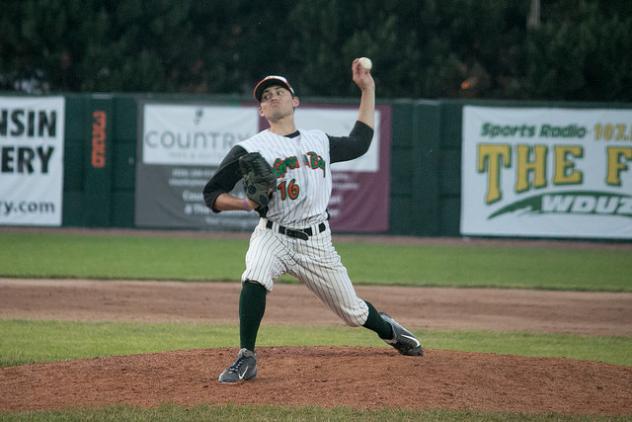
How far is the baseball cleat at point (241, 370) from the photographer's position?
5.93 m

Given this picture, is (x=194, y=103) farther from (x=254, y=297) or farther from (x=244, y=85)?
(x=254, y=297)

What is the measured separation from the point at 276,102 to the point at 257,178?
1.86ft

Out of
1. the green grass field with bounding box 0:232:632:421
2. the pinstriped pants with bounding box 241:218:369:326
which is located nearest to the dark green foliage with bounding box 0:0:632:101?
the green grass field with bounding box 0:232:632:421

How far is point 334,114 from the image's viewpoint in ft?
61.2

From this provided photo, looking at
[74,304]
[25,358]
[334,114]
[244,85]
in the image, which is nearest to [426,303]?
[74,304]

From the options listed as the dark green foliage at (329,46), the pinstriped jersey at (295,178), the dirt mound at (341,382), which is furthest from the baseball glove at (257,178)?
the dark green foliage at (329,46)

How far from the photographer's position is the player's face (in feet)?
19.8

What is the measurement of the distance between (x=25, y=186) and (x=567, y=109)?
980 centimetres

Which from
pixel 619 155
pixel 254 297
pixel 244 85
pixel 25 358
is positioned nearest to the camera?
pixel 254 297

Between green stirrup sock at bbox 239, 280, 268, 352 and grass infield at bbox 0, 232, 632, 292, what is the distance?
689 cm

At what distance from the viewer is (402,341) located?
6582 mm

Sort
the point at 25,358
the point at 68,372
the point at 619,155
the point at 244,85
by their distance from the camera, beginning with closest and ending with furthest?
1. the point at 68,372
2. the point at 25,358
3. the point at 619,155
4. the point at 244,85

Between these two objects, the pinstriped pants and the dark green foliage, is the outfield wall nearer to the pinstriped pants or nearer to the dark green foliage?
the dark green foliage

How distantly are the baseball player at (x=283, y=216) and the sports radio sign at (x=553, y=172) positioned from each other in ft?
40.7
